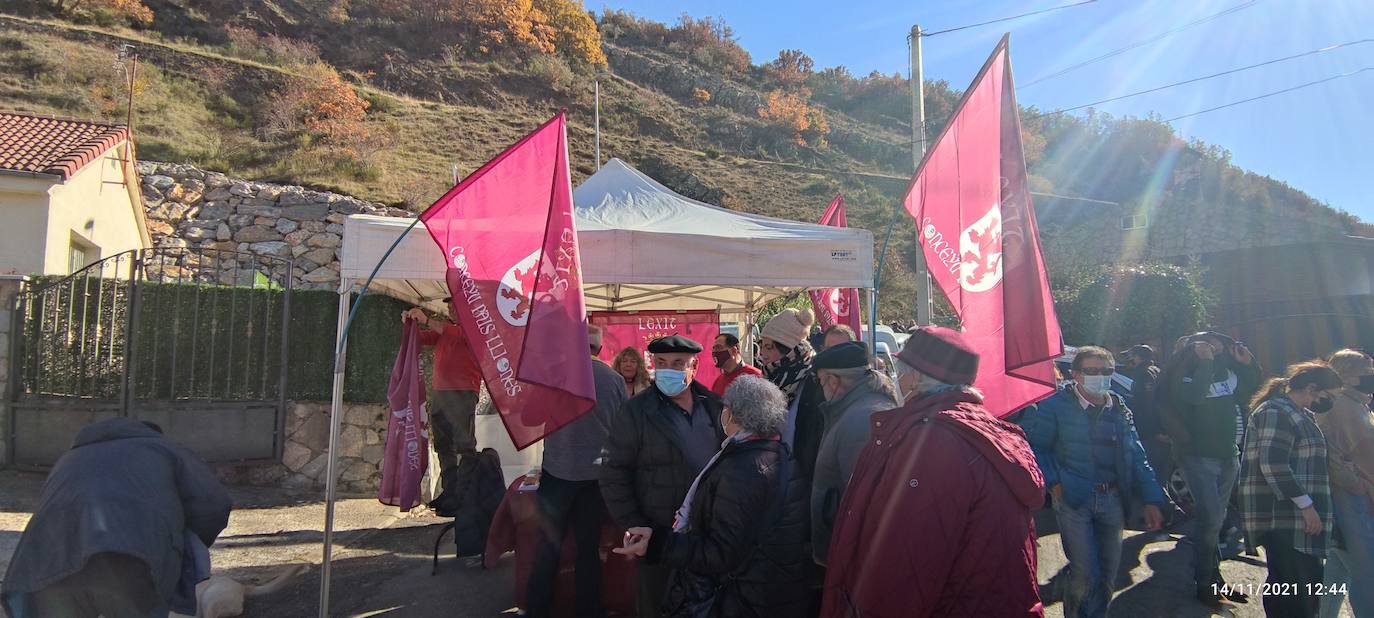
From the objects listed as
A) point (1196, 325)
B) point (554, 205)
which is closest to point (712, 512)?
point (554, 205)

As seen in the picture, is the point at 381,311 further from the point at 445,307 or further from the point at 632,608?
the point at 632,608

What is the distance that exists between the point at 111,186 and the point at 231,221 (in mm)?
4186

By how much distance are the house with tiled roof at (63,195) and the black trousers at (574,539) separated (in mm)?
10919

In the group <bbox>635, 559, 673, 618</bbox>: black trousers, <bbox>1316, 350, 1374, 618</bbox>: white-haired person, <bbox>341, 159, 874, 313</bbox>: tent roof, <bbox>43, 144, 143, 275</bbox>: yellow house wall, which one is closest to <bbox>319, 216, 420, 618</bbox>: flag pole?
<bbox>341, 159, 874, 313</bbox>: tent roof

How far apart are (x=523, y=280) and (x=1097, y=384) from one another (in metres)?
3.12

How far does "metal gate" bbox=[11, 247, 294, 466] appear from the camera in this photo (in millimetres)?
7590

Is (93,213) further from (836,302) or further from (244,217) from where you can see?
(836,302)

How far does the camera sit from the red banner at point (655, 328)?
7570 millimetres

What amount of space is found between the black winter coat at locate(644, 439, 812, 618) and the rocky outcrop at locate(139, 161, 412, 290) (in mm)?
16998

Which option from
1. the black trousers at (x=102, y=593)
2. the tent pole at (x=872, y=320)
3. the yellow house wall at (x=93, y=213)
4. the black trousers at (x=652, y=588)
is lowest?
the black trousers at (x=652, y=588)

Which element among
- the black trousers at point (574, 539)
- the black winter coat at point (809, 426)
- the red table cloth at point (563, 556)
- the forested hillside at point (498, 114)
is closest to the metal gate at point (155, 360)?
the red table cloth at point (563, 556)

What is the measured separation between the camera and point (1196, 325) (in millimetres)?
16375

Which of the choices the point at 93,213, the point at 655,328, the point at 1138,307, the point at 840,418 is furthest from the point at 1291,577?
the point at 93,213

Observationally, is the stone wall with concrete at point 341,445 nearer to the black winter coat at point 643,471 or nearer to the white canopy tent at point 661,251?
the white canopy tent at point 661,251
